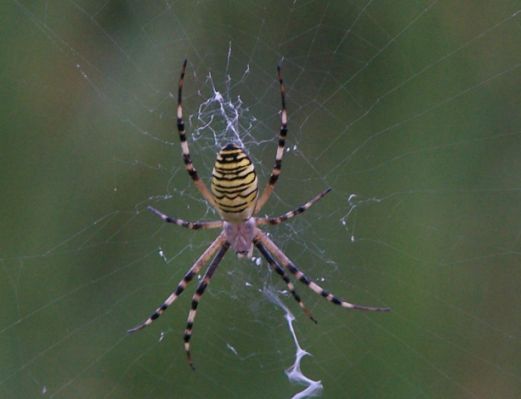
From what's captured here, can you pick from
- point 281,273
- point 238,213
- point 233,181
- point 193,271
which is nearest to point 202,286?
point 193,271

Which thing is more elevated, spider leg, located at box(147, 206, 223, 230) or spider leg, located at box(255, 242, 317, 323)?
spider leg, located at box(147, 206, 223, 230)

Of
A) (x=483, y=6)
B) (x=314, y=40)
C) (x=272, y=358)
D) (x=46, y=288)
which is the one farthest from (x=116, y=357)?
(x=483, y=6)

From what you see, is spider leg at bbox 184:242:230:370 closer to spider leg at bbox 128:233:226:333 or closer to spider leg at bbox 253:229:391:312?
spider leg at bbox 128:233:226:333

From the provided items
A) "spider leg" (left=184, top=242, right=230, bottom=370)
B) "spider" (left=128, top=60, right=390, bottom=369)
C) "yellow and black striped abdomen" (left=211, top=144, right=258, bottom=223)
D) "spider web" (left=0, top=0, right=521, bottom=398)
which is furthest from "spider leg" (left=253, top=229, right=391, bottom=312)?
"yellow and black striped abdomen" (left=211, top=144, right=258, bottom=223)

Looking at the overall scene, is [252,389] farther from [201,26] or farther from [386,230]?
[201,26]

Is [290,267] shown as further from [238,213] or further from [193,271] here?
[238,213]

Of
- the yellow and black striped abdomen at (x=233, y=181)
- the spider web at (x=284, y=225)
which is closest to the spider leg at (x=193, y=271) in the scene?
the spider web at (x=284, y=225)
